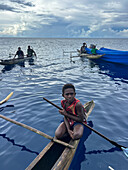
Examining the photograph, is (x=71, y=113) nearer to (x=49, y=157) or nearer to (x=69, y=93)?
(x=69, y=93)

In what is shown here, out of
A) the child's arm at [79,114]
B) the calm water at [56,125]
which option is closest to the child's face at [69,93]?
the child's arm at [79,114]

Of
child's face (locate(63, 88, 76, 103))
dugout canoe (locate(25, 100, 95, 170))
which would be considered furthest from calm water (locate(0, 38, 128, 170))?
child's face (locate(63, 88, 76, 103))

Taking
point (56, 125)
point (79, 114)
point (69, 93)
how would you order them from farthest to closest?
point (56, 125), point (79, 114), point (69, 93)

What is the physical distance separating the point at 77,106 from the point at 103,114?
320cm

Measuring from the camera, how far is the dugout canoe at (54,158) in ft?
11.1

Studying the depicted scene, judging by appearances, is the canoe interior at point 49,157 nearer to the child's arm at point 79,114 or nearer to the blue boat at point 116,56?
the child's arm at point 79,114

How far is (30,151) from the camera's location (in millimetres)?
4652

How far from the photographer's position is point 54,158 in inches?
150

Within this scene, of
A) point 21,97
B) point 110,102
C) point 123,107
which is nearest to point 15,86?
point 21,97

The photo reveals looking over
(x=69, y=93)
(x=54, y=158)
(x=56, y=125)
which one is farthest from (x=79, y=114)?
(x=56, y=125)

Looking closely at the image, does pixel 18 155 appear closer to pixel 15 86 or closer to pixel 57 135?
pixel 57 135

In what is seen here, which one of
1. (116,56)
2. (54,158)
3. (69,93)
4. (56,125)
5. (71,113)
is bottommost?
(56,125)

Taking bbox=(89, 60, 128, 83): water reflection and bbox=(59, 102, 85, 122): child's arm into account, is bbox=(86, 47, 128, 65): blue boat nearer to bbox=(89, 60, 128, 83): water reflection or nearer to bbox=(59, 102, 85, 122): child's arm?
bbox=(89, 60, 128, 83): water reflection

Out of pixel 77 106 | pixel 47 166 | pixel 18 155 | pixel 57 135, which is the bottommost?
pixel 18 155
